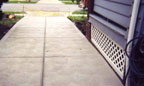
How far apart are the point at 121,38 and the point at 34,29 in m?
4.76

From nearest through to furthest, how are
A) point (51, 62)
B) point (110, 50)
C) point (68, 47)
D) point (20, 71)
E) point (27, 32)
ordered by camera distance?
point (20, 71), point (51, 62), point (110, 50), point (68, 47), point (27, 32)

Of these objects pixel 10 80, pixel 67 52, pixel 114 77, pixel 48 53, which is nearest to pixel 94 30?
pixel 67 52

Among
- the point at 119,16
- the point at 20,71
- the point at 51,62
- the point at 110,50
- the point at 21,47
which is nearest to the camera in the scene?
the point at 20,71

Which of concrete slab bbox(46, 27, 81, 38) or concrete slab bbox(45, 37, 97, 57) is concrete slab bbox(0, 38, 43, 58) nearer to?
concrete slab bbox(45, 37, 97, 57)

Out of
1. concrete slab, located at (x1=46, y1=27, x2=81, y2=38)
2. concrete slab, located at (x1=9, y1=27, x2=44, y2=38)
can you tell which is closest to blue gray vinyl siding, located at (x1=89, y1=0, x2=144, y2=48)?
concrete slab, located at (x1=46, y1=27, x2=81, y2=38)

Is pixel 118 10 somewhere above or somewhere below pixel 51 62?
above

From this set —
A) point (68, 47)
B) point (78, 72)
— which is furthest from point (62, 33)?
point (78, 72)

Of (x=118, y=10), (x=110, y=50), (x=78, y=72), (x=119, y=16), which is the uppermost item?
(x=118, y=10)

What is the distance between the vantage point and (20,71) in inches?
150

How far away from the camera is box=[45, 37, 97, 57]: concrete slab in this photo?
4944mm

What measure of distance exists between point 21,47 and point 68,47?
1490mm

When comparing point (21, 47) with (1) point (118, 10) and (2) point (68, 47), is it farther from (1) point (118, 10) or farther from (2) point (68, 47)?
(1) point (118, 10)

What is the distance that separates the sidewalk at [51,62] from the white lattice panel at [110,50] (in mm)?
170

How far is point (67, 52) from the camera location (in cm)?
503
